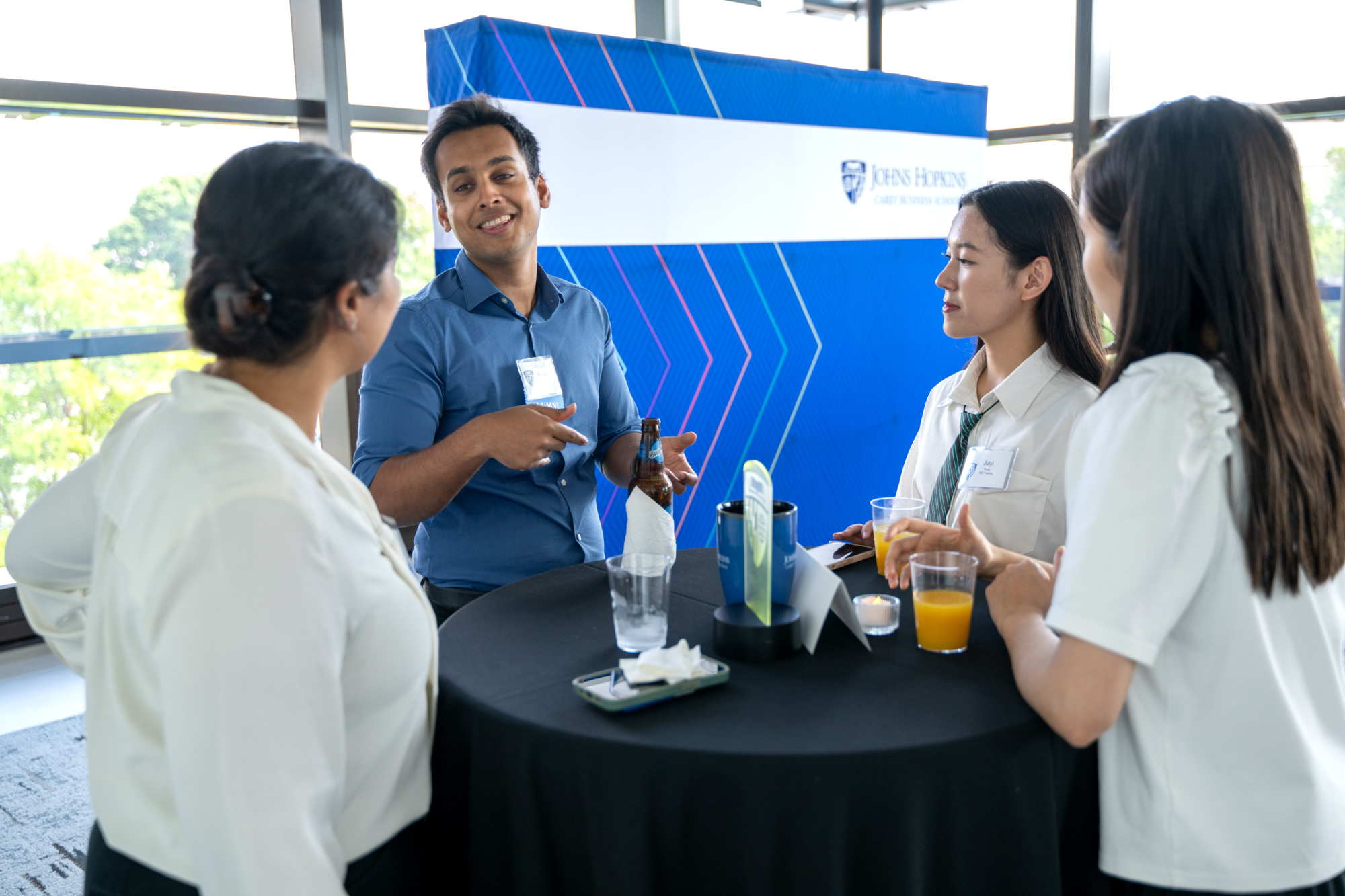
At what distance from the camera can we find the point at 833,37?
219 inches

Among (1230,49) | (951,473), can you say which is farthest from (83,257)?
(1230,49)

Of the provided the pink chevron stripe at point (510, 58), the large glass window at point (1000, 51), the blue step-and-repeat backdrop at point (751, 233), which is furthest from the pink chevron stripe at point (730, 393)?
the large glass window at point (1000, 51)

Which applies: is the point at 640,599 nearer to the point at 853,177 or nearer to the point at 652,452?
the point at 652,452

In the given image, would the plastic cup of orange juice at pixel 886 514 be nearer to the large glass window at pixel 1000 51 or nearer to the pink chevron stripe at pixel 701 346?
the pink chevron stripe at pixel 701 346

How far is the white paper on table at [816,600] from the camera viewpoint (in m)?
1.46

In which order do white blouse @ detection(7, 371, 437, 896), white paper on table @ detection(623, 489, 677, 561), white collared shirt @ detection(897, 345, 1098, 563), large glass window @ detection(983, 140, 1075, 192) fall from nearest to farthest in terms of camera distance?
1. white blouse @ detection(7, 371, 437, 896)
2. white paper on table @ detection(623, 489, 677, 561)
3. white collared shirt @ detection(897, 345, 1098, 563)
4. large glass window @ detection(983, 140, 1075, 192)

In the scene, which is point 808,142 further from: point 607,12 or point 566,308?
point 566,308

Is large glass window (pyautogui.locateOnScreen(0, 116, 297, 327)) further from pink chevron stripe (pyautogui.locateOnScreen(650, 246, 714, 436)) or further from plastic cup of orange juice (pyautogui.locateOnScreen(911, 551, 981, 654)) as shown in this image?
plastic cup of orange juice (pyautogui.locateOnScreen(911, 551, 981, 654))

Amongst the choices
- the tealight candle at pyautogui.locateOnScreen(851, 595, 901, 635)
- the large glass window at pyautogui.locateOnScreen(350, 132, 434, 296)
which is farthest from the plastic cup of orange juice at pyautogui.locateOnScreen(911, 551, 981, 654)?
the large glass window at pyautogui.locateOnScreen(350, 132, 434, 296)

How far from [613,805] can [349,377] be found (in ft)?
11.1

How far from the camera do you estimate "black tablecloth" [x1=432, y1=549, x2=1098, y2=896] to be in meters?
1.18

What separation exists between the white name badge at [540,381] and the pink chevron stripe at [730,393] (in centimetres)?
140

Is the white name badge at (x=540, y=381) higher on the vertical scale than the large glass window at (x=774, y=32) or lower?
lower

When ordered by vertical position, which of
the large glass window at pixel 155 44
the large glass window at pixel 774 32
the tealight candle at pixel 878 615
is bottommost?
the tealight candle at pixel 878 615
